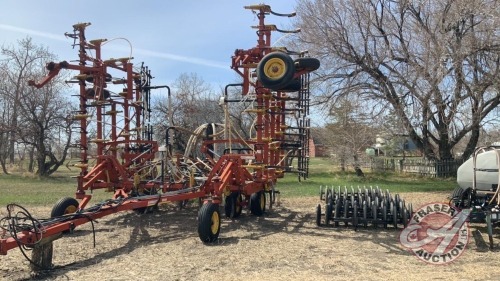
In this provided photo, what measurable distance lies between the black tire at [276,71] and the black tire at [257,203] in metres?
3.00

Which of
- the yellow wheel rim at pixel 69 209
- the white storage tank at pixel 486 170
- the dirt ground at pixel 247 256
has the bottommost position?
the dirt ground at pixel 247 256

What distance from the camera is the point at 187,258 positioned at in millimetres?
6324

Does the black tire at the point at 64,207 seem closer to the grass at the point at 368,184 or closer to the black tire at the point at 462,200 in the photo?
the black tire at the point at 462,200

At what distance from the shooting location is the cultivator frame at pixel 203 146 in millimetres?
8023

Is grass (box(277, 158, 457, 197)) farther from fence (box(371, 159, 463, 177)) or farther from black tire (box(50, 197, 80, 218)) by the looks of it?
black tire (box(50, 197, 80, 218))

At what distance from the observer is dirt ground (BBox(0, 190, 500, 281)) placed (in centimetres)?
555

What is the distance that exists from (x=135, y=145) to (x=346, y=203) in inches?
205

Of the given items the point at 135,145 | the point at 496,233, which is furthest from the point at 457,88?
the point at 135,145

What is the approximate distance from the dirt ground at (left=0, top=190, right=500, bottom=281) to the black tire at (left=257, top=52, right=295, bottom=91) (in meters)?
2.56

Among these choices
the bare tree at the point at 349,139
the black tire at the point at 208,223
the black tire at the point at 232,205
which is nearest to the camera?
the black tire at the point at 208,223

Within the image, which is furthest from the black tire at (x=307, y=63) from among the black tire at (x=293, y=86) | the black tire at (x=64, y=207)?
the black tire at (x=64, y=207)

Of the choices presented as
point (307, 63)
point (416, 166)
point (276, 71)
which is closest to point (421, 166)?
point (416, 166)

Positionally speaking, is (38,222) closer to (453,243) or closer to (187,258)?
(187,258)

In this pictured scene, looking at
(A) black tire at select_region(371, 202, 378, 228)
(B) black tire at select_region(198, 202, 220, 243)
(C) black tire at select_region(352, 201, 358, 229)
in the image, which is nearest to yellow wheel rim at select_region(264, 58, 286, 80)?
(B) black tire at select_region(198, 202, 220, 243)
